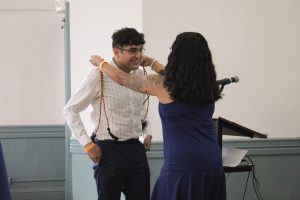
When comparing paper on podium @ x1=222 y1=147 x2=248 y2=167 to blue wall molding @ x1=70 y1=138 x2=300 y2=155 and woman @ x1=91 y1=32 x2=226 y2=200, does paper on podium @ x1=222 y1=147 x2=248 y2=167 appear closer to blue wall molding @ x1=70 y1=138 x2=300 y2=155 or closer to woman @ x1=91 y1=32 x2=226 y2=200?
woman @ x1=91 y1=32 x2=226 y2=200

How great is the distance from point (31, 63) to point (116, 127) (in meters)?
2.75

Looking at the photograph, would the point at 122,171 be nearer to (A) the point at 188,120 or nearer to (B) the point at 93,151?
(B) the point at 93,151

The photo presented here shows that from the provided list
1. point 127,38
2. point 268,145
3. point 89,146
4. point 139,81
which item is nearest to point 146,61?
point 127,38

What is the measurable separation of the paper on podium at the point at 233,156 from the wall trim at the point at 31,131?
282 cm

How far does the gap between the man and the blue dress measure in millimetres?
441

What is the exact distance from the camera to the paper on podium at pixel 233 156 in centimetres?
234

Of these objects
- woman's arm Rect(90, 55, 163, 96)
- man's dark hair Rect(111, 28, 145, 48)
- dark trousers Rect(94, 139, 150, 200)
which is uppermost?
man's dark hair Rect(111, 28, 145, 48)

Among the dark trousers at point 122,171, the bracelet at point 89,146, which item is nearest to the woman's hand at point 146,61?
the dark trousers at point 122,171

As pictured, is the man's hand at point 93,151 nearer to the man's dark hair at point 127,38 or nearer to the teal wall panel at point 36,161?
the man's dark hair at point 127,38

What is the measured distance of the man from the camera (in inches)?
95.5

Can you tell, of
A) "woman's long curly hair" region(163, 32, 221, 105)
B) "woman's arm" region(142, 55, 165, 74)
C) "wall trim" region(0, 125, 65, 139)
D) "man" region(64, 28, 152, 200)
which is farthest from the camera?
"wall trim" region(0, 125, 65, 139)

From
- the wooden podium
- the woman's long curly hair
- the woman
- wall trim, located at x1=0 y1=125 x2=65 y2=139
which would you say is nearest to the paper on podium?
the wooden podium

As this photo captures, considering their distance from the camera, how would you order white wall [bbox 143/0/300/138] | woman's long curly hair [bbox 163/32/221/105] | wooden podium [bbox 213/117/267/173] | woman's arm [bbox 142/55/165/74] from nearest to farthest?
woman's long curly hair [bbox 163/32/221/105] → wooden podium [bbox 213/117/267/173] → woman's arm [bbox 142/55/165/74] → white wall [bbox 143/0/300/138]

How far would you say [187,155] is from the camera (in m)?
2.02
